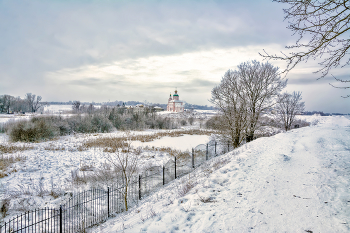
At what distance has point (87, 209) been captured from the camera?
795 centimetres

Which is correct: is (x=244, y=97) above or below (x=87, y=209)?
above

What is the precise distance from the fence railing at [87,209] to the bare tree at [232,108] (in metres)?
5.08

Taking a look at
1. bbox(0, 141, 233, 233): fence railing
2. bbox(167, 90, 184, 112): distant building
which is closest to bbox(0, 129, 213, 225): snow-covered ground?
bbox(0, 141, 233, 233): fence railing

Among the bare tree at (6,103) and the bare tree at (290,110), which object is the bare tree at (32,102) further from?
the bare tree at (290,110)

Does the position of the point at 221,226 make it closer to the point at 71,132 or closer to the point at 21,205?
the point at 21,205

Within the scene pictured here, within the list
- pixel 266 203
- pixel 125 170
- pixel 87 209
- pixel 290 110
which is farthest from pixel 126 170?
pixel 290 110

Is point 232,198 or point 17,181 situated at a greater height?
point 232,198

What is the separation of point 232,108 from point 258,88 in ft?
12.3

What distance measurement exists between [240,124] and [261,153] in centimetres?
709

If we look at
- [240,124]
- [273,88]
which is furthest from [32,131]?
[273,88]

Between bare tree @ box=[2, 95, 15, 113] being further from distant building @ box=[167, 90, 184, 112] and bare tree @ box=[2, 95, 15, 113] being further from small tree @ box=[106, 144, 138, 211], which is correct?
distant building @ box=[167, 90, 184, 112]

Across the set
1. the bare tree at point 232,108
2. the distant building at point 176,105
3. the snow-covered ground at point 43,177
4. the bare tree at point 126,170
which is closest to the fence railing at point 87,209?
the bare tree at point 126,170

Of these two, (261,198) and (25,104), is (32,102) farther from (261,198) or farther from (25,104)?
(261,198)

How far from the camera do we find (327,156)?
24.0ft
